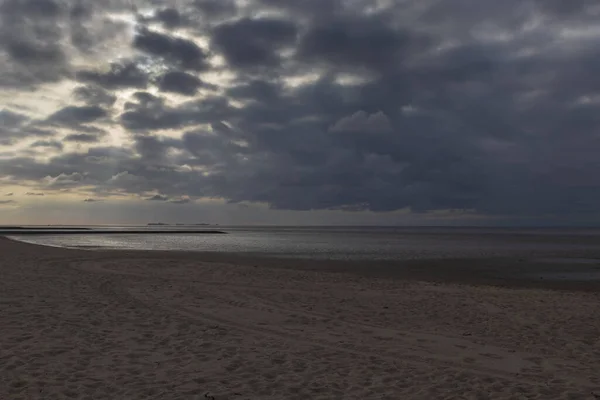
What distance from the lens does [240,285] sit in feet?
77.8

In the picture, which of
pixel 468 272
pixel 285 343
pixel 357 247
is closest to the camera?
pixel 285 343

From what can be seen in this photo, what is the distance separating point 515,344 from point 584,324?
15.6 ft

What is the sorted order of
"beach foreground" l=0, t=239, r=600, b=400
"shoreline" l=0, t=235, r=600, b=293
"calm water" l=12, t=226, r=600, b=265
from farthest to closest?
1. "calm water" l=12, t=226, r=600, b=265
2. "shoreline" l=0, t=235, r=600, b=293
3. "beach foreground" l=0, t=239, r=600, b=400

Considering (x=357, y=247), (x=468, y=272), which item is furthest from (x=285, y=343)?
(x=357, y=247)

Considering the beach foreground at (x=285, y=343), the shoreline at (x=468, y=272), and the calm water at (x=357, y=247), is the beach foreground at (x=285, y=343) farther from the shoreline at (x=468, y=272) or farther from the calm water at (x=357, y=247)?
the calm water at (x=357, y=247)

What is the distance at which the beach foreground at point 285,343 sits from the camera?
30.3 ft

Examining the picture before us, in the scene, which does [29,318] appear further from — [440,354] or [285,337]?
[440,354]

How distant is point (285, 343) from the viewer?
1259 centimetres

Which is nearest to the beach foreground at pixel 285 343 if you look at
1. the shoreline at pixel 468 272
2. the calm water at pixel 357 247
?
the shoreline at pixel 468 272

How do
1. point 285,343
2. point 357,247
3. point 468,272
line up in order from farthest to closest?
1. point 357,247
2. point 468,272
3. point 285,343

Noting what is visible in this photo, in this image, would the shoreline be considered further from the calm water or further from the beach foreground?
the calm water

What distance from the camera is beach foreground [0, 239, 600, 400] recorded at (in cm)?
923

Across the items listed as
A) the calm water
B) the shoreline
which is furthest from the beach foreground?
the calm water

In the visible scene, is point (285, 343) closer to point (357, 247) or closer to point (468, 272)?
point (468, 272)
